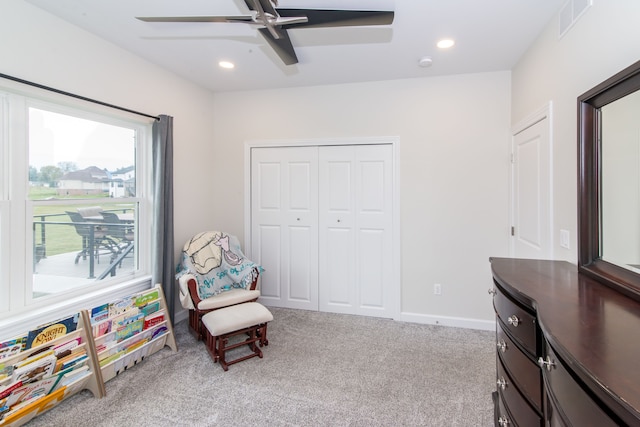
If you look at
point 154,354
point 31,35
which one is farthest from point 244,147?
point 154,354

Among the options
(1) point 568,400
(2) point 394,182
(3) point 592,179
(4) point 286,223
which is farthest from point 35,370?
(3) point 592,179

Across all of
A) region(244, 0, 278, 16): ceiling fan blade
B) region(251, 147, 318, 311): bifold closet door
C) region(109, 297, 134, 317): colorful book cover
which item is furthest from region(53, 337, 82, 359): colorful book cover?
region(244, 0, 278, 16): ceiling fan blade

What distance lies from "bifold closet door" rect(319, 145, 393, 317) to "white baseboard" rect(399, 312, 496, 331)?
0.77 ft

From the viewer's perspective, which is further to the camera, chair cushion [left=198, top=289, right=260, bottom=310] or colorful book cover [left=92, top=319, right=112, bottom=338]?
chair cushion [left=198, top=289, right=260, bottom=310]

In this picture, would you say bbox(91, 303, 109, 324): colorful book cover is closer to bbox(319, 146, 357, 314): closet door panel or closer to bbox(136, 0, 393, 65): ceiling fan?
bbox(136, 0, 393, 65): ceiling fan

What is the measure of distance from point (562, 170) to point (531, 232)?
2.28 ft

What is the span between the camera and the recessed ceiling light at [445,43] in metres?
2.42

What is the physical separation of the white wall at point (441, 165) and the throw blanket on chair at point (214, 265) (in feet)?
5.01

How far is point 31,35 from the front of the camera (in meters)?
1.98

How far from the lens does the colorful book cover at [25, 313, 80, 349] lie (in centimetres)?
185

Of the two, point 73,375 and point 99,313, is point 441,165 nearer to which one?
point 99,313

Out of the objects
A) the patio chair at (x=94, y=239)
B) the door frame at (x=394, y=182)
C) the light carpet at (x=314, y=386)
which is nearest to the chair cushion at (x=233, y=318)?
the light carpet at (x=314, y=386)

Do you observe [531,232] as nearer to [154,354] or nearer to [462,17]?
[462,17]

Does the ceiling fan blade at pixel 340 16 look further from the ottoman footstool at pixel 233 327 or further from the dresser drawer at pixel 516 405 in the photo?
the ottoman footstool at pixel 233 327
